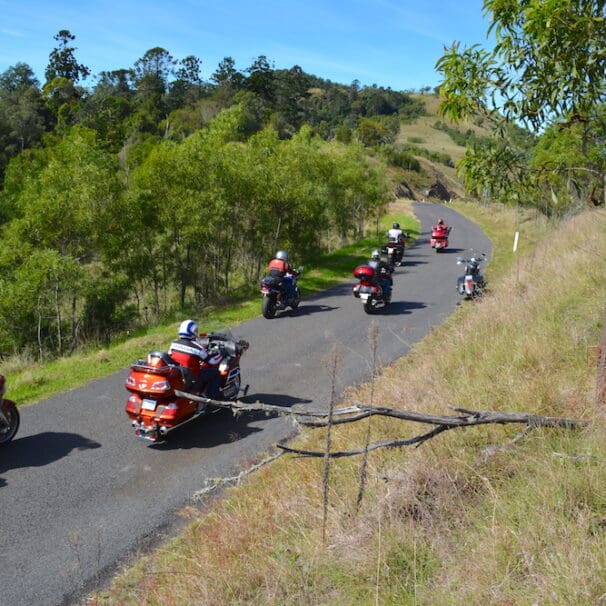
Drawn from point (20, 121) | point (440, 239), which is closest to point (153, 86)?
point (20, 121)

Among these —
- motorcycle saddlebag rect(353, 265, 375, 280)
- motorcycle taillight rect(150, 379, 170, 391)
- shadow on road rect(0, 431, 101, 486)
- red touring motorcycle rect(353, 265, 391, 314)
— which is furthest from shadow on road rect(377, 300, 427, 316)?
shadow on road rect(0, 431, 101, 486)

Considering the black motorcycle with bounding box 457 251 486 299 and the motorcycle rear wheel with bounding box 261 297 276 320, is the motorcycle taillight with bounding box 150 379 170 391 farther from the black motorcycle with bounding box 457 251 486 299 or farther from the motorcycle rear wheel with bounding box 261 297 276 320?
the black motorcycle with bounding box 457 251 486 299

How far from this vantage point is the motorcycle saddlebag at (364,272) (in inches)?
607

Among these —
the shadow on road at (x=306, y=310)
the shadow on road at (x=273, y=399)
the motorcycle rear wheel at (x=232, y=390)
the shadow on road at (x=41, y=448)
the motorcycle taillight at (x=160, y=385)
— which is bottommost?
the shadow on road at (x=41, y=448)

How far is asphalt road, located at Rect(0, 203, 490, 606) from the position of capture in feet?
16.9

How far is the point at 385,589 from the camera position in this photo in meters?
3.49

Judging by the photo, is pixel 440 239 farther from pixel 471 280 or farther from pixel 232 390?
pixel 232 390

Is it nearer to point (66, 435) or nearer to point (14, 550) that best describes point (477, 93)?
point (14, 550)

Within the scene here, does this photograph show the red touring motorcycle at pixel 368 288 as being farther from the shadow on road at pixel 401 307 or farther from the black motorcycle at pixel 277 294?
the black motorcycle at pixel 277 294

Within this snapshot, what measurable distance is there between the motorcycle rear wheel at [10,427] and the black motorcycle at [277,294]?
7872 mm

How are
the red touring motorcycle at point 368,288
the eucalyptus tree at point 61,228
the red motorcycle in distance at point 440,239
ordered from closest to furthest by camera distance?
1. the red touring motorcycle at point 368,288
2. the eucalyptus tree at point 61,228
3. the red motorcycle in distance at point 440,239

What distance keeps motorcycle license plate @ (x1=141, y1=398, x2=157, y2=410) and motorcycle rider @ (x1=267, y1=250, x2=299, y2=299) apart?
26.0 ft

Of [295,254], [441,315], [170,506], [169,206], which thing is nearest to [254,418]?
[170,506]

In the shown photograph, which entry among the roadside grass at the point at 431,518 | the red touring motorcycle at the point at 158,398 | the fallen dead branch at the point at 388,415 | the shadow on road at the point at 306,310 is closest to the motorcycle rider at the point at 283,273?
the shadow on road at the point at 306,310
